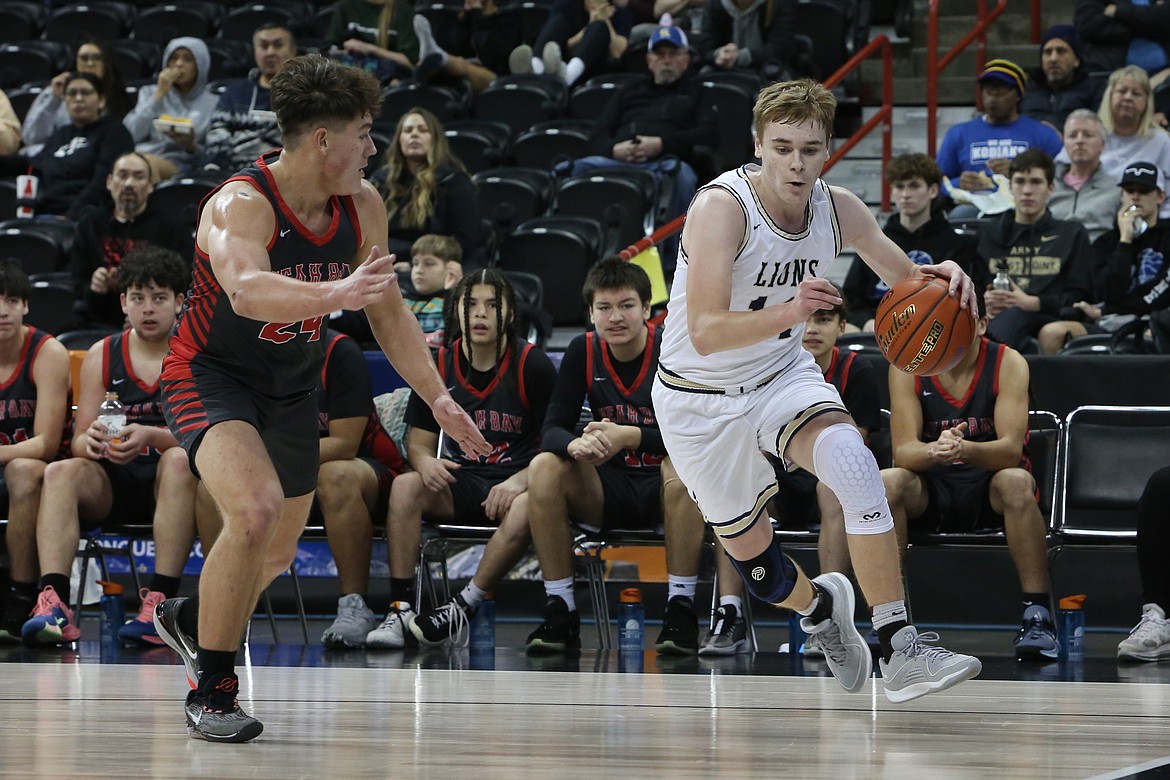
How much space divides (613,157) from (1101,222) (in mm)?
2969

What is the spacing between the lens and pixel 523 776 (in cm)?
320

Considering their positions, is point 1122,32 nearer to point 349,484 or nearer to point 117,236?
point 349,484

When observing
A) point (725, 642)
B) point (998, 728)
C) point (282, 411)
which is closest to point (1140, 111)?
point (725, 642)

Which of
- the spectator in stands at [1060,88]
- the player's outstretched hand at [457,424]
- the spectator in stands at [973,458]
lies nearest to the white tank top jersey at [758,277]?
the player's outstretched hand at [457,424]

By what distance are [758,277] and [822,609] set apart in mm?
1043

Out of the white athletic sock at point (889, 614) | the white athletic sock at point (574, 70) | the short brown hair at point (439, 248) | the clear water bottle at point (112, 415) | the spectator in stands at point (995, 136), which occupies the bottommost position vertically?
the white athletic sock at point (889, 614)

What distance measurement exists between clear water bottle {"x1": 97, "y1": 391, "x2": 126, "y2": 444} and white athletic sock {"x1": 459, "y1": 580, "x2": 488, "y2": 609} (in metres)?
1.61

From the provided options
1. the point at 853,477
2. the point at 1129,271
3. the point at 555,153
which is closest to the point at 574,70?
the point at 555,153

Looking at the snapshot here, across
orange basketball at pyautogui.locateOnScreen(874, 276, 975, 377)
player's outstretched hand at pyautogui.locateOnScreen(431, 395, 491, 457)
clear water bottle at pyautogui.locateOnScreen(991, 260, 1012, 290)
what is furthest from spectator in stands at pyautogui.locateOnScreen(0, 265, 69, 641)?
clear water bottle at pyautogui.locateOnScreen(991, 260, 1012, 290)

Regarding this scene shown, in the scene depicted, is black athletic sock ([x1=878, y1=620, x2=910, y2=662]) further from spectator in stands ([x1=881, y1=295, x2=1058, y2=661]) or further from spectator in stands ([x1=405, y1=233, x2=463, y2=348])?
spectator in stands ([x1=405, y1=233, x2=463, y2=348])

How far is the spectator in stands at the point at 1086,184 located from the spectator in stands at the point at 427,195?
3.26 meters

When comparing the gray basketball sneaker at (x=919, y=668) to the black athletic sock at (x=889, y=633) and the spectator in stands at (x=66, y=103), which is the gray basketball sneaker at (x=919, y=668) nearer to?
the black athletic sock at (x=889, y=633)

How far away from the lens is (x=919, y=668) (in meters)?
3.94

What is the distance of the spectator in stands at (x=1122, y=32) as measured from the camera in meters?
9.39
